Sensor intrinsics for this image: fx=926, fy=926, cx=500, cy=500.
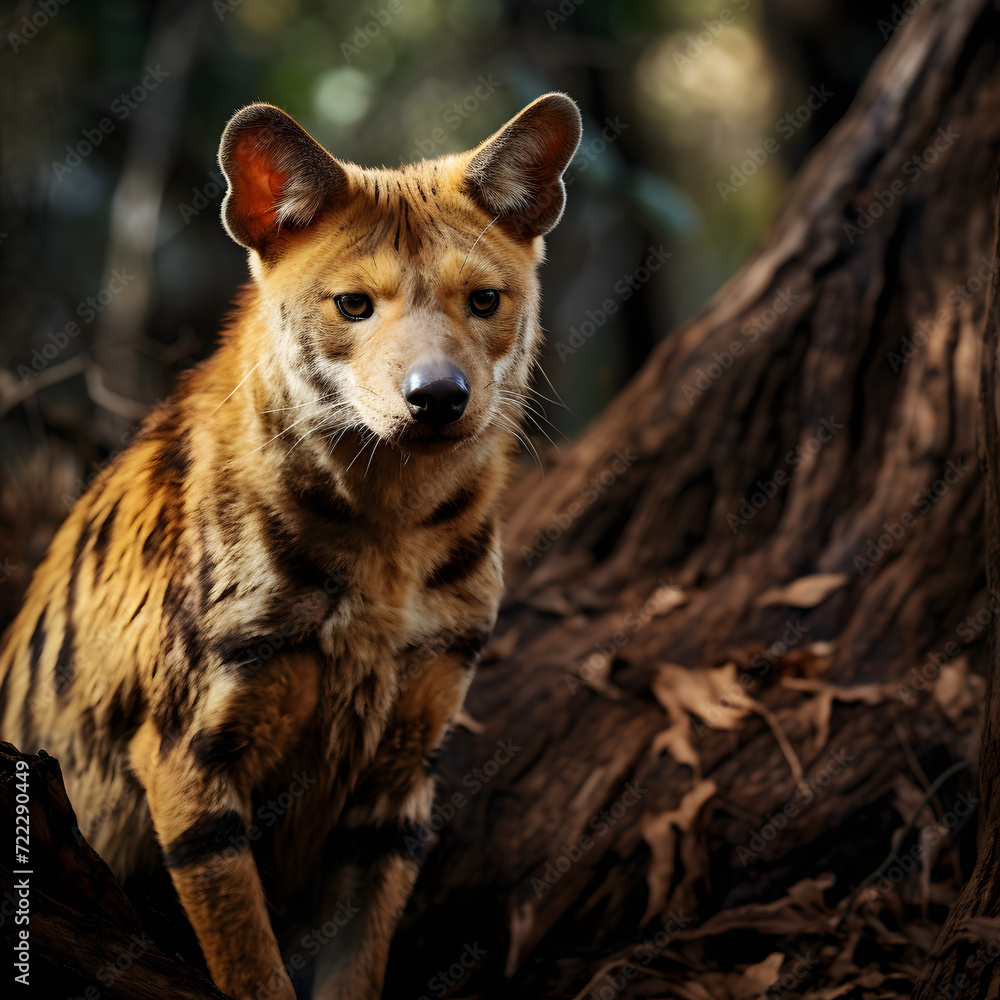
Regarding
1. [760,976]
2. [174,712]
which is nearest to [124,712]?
[174,712]

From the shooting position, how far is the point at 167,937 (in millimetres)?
2498

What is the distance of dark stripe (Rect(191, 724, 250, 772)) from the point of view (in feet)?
7.51

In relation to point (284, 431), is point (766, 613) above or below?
below

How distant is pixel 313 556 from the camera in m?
2.38

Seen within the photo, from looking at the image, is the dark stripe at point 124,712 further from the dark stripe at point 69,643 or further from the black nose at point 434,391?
the black nose at point 434,391

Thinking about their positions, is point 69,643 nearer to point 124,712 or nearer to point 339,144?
point 124,712

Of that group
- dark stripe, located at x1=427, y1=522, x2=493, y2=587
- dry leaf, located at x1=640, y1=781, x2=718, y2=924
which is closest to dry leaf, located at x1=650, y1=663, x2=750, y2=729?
dry leaf, located at x1=640, y1=781, x2=718, y2=924

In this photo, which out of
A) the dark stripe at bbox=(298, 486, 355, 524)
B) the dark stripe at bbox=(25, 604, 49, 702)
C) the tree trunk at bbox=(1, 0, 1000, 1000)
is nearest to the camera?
the dark stripe at bbox=(298, 486, 355, 524)

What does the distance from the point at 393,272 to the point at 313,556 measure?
0.75 metres

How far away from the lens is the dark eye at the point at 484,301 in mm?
2433

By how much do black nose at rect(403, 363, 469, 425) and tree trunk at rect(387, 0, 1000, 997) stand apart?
64.5 inches

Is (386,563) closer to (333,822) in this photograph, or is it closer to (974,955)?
(333,822)

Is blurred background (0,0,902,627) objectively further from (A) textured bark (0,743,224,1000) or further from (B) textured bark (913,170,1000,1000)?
(B) textured bark (913,170,1000,1000)

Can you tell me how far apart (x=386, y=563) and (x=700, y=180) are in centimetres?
568
